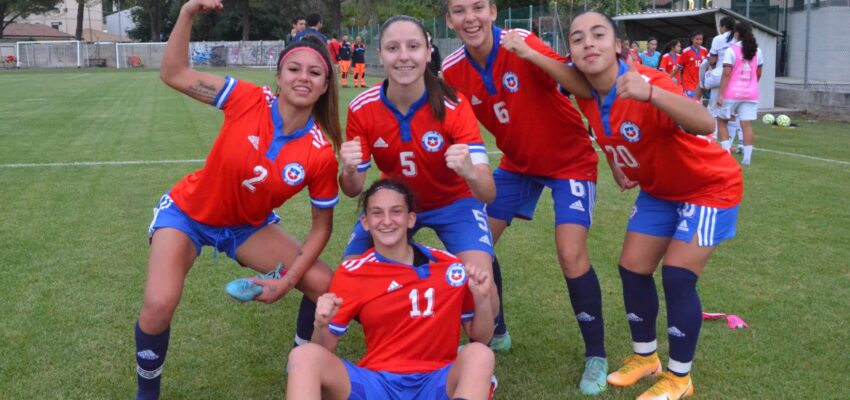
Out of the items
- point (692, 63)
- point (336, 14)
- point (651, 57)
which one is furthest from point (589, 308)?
point (336, 14)

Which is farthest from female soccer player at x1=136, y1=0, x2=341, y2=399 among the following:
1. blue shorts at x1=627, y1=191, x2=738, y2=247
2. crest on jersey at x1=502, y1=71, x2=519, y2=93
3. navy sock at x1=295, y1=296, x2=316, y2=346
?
blue shorts at x1=627, y1=191, x2=738, y2=247

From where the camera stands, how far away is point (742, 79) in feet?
37.5

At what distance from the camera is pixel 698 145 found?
151 inches

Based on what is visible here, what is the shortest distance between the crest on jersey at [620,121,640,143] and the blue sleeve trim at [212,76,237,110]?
1967 millimetres

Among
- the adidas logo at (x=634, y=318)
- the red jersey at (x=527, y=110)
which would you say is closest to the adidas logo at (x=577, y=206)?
the red jersey at (x=527, y=110)

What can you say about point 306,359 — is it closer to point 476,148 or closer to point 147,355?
point 147,355

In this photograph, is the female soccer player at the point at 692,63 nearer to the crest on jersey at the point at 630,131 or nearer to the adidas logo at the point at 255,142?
the crest on jersey at the point at 630,131

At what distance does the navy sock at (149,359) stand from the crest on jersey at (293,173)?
3.06ft

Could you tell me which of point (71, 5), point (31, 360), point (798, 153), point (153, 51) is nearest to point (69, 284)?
point (31, 360)

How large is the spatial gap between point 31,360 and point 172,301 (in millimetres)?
1286

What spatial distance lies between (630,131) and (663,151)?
0.63 feet

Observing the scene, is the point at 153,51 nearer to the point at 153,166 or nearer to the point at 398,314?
the point at 153,166

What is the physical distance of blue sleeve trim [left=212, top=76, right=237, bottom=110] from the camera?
3.93m

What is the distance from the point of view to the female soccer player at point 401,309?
11.2 feet
